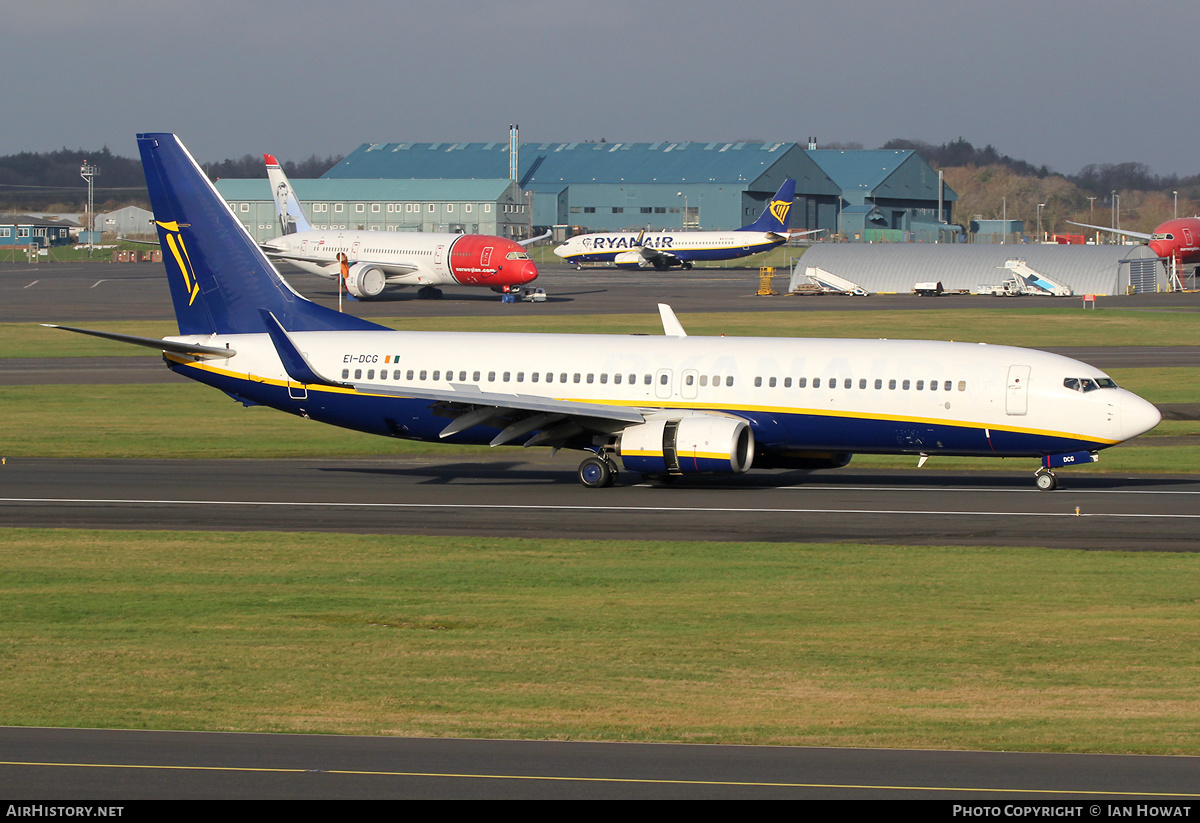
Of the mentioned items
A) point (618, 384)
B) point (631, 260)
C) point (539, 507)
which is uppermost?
point (631, 260)

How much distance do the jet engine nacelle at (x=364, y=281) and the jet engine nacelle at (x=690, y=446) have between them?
81028 mm

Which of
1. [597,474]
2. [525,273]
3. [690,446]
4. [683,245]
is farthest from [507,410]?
[683,245]

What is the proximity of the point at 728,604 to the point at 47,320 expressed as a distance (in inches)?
3347

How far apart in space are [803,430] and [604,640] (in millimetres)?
16705

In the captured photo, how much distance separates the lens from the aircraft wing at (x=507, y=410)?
37.2 metres

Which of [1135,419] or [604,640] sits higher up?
[1135,419]

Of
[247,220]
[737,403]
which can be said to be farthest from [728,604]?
[247,220]

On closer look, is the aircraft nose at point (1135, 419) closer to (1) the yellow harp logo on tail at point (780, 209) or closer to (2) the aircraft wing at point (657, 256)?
(1) the yellow harp logo on tail at point (780, 209)

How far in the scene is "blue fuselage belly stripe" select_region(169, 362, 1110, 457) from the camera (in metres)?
36.6

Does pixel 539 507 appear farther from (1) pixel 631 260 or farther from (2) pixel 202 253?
(1) pixel 631 260

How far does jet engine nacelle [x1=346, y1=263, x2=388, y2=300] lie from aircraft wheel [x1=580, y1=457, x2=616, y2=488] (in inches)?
3123

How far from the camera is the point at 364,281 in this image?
11519 cm

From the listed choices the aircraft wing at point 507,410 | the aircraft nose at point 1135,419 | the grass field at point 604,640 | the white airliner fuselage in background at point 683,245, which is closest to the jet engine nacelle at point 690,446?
the aircraft wing at point 507,410

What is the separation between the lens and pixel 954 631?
890 inches
